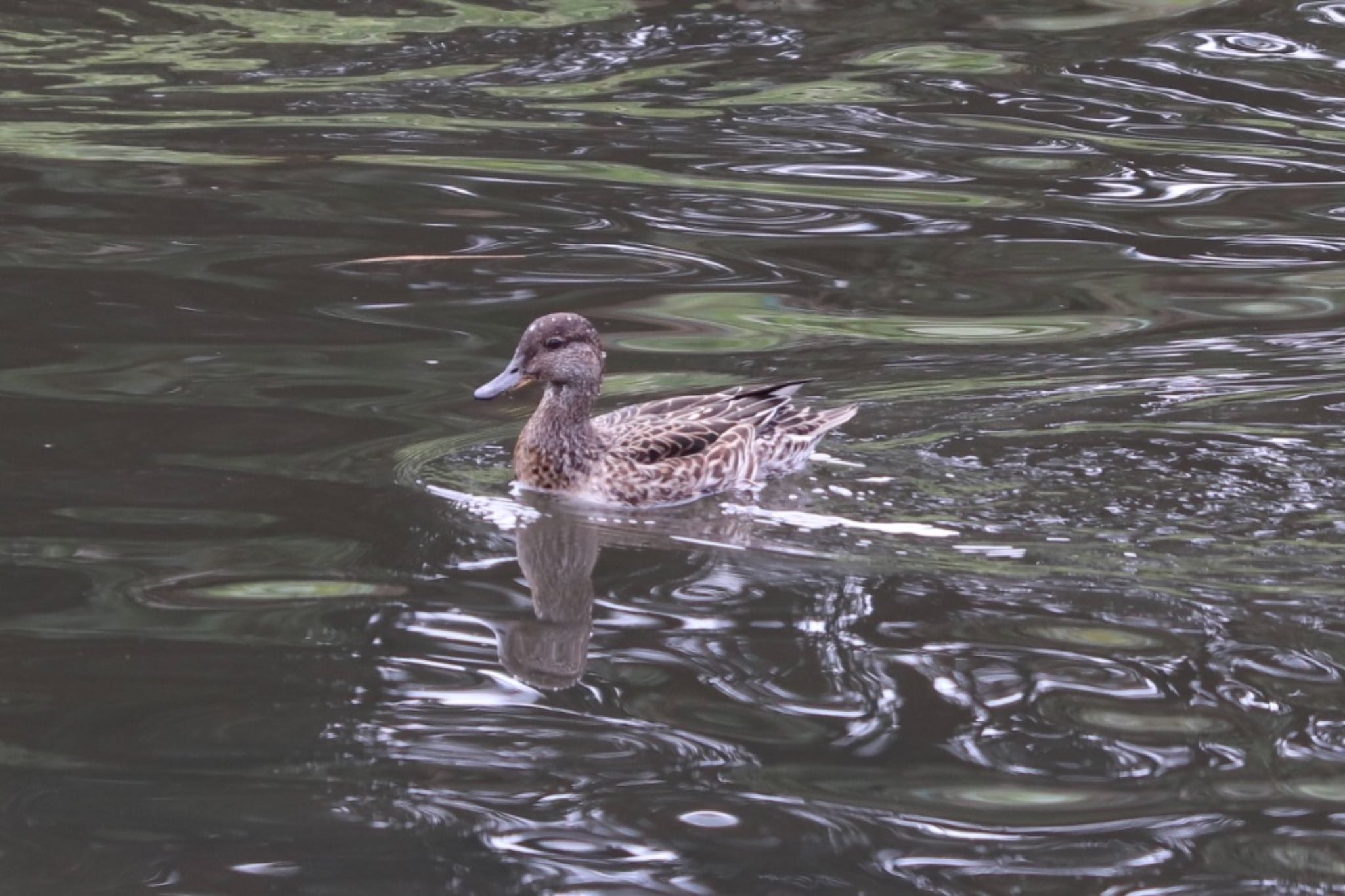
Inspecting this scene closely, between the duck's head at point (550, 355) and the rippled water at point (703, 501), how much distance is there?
1.30ft

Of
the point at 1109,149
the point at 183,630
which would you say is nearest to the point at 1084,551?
the point at 183,630

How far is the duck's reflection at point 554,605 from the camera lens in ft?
19.2

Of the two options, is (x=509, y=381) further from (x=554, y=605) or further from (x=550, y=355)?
(x=554, y=605)

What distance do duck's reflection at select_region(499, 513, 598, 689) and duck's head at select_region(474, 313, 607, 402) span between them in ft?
2.15

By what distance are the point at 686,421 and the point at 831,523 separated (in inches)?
35.8

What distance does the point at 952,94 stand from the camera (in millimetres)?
13680

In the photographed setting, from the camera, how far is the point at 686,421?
26.1ft

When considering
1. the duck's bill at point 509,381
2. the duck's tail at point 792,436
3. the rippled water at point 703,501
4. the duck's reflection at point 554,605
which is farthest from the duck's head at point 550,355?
the duck's tail at point 792,436

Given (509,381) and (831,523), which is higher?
(509,381)

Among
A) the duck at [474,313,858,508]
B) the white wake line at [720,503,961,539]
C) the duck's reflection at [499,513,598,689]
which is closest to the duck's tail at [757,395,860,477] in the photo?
the duck at [474,313,858,508]

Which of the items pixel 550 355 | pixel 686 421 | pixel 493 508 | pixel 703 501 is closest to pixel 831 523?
pixel 703 501

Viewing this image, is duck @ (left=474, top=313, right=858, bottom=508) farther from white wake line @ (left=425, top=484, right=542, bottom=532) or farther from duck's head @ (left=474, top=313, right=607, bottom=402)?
white wake line @ (left=425, top=484, right=542, bottom=532)

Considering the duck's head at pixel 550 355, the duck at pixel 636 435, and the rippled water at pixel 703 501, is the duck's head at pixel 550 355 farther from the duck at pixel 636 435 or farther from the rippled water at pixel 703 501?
the rippled water at pixel 703 501

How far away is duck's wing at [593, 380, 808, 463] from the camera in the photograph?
7.87 metres
